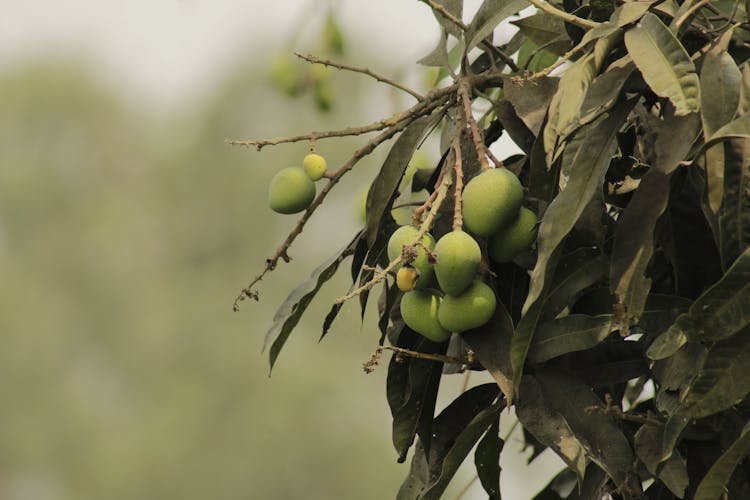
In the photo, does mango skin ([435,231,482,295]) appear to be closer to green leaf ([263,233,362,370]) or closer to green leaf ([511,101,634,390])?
green leaf ([511,101,634,390])

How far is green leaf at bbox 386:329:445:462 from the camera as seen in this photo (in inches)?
39.1

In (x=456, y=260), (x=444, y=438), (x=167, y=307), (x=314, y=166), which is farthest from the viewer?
(x=167, y=307)

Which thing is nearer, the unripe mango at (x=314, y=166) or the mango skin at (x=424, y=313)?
the mango skin at (x=424, y=313)

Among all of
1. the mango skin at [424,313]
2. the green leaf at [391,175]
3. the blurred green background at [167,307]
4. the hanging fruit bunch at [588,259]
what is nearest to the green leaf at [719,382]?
the hanging fruit bunch at [588,259]

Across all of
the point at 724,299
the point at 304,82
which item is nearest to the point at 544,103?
the point at 724,299

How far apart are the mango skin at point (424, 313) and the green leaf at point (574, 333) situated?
0.09 m

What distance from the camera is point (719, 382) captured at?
31.6 inches

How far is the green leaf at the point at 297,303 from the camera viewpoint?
1096mm

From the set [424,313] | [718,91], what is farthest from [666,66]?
[424,313]

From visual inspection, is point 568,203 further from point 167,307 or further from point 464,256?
point 167,307

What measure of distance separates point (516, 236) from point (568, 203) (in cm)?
11

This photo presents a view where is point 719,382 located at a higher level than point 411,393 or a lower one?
lower

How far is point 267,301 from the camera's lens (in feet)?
36.2

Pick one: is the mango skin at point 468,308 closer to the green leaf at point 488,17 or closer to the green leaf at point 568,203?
the green leaf at point 568,203
